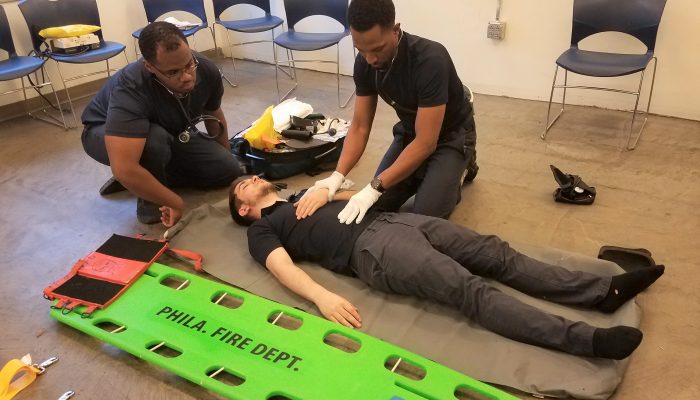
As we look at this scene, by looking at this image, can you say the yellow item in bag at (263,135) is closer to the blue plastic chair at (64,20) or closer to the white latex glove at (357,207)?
the white latex glove at (357,207)

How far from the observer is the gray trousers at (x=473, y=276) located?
65.1 inches

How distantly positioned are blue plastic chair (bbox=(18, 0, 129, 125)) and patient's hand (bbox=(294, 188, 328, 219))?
2.40m

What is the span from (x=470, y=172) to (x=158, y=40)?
1604 millimetres

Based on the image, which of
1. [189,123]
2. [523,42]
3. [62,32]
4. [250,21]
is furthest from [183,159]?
[523,42]

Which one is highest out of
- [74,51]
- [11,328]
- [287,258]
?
[74,51]

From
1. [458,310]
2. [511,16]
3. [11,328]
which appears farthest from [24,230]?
[511,16]

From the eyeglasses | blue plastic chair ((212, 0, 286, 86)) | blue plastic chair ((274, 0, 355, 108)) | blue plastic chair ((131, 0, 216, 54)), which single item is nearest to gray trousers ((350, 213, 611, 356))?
the eyeglasses

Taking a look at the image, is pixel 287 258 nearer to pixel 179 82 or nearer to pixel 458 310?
pixel 458 310

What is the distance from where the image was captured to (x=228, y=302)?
2045mm

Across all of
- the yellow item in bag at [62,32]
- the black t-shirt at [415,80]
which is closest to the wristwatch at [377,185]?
the black t-shirt at [415,80]

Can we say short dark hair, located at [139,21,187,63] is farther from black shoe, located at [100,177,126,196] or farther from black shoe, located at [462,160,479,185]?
black shoe, located at [462,160,479,185]

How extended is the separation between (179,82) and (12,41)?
90.7 inches

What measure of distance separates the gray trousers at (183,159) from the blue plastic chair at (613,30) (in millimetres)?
1941

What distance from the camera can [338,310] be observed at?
71.7 inches
